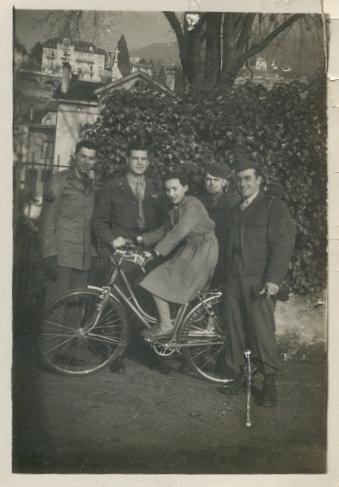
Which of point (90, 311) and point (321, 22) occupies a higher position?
point (321, 22)

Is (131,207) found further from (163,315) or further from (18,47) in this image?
(18,47)

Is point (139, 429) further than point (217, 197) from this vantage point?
No

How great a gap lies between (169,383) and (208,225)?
49.5 inches

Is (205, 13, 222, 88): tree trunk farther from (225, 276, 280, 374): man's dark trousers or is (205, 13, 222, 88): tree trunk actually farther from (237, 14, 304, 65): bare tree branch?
(225, 276, 280, 374): man's dark trousers

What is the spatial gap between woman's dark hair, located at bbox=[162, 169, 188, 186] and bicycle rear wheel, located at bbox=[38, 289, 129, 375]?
1.03 meters

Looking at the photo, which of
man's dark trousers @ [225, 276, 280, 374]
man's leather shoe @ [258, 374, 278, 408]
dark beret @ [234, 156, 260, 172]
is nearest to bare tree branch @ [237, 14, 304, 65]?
dark beret @ [234, 156, 260, 172]

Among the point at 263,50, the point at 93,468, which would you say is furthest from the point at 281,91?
the point at 93,468

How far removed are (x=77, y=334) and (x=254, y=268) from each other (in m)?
1.46

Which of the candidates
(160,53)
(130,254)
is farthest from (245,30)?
(130,254)

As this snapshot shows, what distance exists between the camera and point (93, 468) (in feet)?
16.2

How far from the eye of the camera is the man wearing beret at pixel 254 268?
16.5ft

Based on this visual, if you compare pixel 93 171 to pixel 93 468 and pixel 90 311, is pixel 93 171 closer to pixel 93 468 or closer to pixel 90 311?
pixel 90 311

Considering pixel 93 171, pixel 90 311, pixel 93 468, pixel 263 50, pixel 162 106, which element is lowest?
pixel 93 468

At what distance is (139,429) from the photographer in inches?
194
